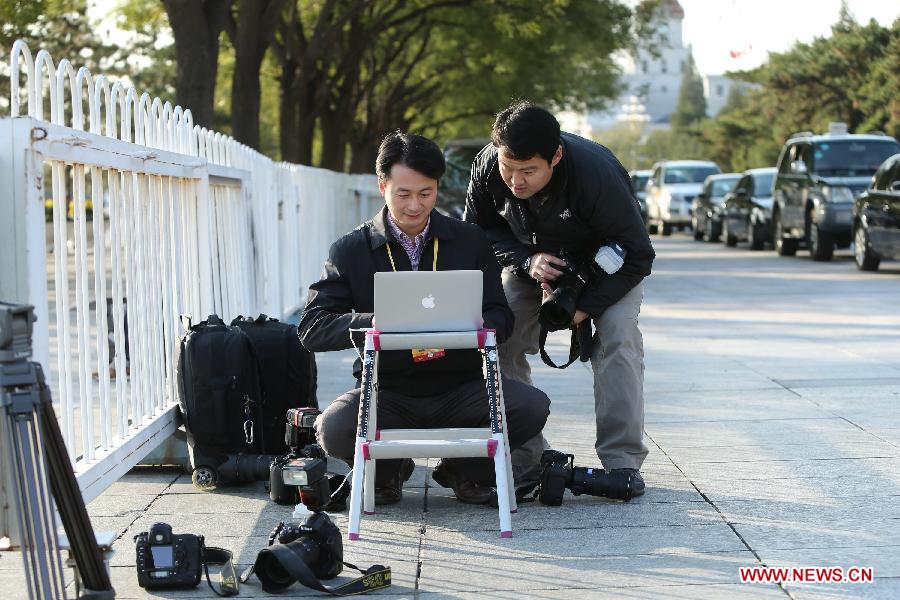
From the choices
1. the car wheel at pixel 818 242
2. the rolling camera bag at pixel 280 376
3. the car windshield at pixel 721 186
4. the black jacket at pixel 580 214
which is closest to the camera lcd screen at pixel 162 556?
the rolling camera bag at pixel 280 376

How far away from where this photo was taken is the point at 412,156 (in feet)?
19.0

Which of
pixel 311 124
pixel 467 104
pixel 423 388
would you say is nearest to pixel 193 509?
pixel 423 388

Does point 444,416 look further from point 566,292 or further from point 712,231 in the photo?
point 712,231

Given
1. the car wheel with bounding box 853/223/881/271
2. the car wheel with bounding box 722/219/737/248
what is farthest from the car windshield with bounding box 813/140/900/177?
the car wheel with bounding box 722/219/737/248

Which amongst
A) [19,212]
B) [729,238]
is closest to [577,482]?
[19,212]

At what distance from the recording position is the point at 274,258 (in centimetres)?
1244

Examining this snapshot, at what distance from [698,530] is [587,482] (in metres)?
0.64

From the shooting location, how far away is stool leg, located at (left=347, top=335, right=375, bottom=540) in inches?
214

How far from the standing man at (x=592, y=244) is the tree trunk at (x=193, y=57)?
9.85 meters

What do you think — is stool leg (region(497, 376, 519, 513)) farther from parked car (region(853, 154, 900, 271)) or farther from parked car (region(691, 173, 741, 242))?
parked car (region(691, 173, 741, 242))

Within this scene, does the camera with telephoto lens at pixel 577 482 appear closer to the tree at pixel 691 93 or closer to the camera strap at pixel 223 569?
the camera strap at pixel 223 569

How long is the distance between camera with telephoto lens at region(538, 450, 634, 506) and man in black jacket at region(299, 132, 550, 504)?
218 millimetres

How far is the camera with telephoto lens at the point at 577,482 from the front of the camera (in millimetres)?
6031

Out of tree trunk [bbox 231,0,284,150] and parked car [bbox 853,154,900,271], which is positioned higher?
tree trunk [bbox 231,0,284,150]
